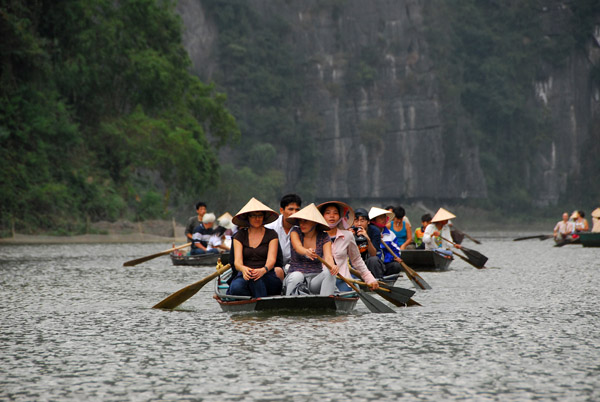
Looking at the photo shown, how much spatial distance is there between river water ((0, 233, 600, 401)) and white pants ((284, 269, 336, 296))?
29 cm

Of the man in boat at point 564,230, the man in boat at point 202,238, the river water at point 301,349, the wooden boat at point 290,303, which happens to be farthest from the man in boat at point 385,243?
the man in boat at point 564,230

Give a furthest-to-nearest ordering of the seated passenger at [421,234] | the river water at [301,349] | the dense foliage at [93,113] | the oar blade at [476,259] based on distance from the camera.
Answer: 1. the dense foliage at [93,113]
2. the seated passenger at [421,234]
3. the oar blade at [476,259]
4. the river water at [301,349]

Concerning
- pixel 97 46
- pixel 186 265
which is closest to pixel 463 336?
pixel 186 265

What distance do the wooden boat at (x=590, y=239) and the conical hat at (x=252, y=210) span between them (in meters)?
21.5

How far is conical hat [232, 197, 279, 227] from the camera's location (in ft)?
32.9

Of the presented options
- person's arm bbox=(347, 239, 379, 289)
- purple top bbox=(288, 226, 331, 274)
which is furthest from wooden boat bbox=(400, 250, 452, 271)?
purple top bbox=(288, 226, 331, 274)

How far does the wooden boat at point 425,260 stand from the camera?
1789cm

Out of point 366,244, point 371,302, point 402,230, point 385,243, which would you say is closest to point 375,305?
point 371,302

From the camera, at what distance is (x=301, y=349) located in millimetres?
7594

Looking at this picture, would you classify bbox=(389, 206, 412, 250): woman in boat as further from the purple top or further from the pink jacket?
the purple top

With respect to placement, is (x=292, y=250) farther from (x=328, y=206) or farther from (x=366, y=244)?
(x=366, y=244)

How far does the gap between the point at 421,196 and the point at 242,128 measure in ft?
65.6

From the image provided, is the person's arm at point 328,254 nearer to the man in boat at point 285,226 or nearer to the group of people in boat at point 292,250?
the group of people in boat at point 292,250

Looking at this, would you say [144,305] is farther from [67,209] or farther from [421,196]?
[421,196]
